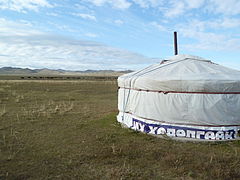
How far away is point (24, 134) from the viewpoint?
248 inches

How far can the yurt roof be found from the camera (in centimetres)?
521

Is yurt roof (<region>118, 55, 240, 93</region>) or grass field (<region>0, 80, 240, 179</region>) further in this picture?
yurt roof (<region>118, 55, 240, 93</region>)

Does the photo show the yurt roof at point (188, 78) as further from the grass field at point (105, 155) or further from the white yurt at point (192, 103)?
the grass field at point (105, 155)

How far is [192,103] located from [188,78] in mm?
593

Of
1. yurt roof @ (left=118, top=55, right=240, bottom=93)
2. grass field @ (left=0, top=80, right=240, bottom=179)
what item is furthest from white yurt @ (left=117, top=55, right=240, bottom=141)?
grass field @ (left=0, top=80, right=240, bottom=179)

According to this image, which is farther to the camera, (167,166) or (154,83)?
(154,83)

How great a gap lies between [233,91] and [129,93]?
9.06 feet

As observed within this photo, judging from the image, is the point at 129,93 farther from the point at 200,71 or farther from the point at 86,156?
the point at 86,156

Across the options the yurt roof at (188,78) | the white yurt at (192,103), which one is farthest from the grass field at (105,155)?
the yurt roof at (188,78)

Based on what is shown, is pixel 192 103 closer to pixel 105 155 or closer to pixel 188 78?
pixel 188 78

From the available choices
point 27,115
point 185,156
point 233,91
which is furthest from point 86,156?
point 27,115

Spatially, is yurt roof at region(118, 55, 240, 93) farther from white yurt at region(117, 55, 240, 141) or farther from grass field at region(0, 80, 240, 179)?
grass field at region(0, 80, 240, 179)

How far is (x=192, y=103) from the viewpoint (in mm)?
5406

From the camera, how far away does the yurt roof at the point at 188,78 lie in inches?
205
